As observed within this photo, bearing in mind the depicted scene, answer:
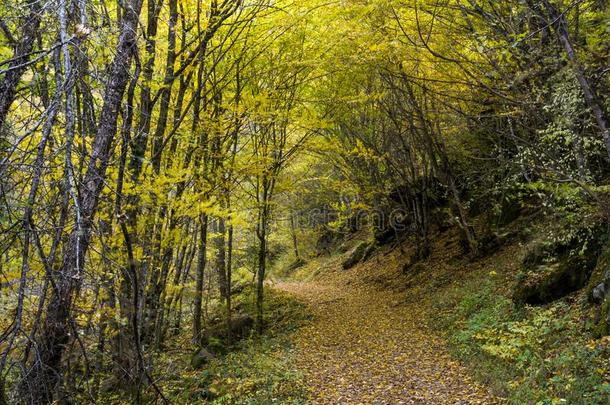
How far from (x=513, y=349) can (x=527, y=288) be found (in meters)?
1.90

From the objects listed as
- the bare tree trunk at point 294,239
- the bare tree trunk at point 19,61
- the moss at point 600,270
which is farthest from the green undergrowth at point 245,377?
the bare tree trunk at point 294,239

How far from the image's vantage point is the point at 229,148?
10250 millimetres

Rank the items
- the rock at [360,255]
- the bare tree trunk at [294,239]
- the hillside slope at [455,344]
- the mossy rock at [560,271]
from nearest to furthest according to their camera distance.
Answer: the hillside slope at [455,344]
the mossy rock at [560,271]
the rock at [360,255]
the bare tree trunk at [294,239]

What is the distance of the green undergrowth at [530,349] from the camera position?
5.09 meters

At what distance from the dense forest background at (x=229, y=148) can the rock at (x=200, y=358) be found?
0.12 m

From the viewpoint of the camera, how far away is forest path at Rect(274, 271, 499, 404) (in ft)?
21.9

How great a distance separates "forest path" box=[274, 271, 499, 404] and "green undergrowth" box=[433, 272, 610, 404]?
1.17ft

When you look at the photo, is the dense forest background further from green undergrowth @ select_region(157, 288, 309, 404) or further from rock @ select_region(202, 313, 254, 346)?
green undergrowth @ select_region(157, 288, 309, 404)

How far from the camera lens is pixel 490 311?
903 cm

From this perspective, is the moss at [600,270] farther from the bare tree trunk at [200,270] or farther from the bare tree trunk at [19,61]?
the bare tree trunk at [19,61]

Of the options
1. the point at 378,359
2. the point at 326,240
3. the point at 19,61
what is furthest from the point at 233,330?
the point at 326,240

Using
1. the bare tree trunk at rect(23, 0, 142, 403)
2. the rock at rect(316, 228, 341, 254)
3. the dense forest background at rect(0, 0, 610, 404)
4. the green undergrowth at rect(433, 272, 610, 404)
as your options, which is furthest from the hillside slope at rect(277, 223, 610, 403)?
the rock at rect(316, 228, 341, 254)

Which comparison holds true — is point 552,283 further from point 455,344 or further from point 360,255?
point 360,255

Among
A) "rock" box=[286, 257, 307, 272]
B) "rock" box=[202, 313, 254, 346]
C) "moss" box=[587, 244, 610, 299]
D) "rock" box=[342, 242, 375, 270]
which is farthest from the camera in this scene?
"rock" box=[286, 257, 307, 272]
